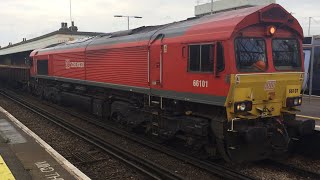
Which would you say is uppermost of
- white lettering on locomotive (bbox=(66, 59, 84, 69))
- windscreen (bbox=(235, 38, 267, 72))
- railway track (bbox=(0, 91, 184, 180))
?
windscreen (bbox=(235, 38, 267, 72))

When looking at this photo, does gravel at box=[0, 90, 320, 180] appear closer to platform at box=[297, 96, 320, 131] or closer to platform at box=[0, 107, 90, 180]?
platform at box=[0, 107, 90, 180]

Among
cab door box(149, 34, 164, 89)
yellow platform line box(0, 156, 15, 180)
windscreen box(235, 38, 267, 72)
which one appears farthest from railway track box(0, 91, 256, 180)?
yellow platform line box(0, 156, 15, 180)

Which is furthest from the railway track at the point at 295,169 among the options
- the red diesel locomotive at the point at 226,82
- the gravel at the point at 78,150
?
the gravel at the point at 78,150

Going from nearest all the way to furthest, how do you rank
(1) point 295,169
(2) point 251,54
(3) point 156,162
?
(2) point 251,54
(1) point 295,169
(3) point 156,162

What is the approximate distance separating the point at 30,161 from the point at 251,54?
223 inches

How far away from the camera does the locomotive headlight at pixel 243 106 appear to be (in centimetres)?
814

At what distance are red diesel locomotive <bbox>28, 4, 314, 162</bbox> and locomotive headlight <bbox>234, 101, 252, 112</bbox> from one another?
0.02 metres

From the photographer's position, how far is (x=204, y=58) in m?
8.70

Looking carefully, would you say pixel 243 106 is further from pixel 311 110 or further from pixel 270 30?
pixel 311 110

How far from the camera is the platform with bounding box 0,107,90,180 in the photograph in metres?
7.66

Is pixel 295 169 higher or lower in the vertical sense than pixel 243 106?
lower

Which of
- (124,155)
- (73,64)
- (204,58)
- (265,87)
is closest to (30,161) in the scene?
(124,155)

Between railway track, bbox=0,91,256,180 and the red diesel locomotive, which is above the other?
the red diesel locomotive

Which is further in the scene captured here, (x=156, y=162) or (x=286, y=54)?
(x=156, y=162)
